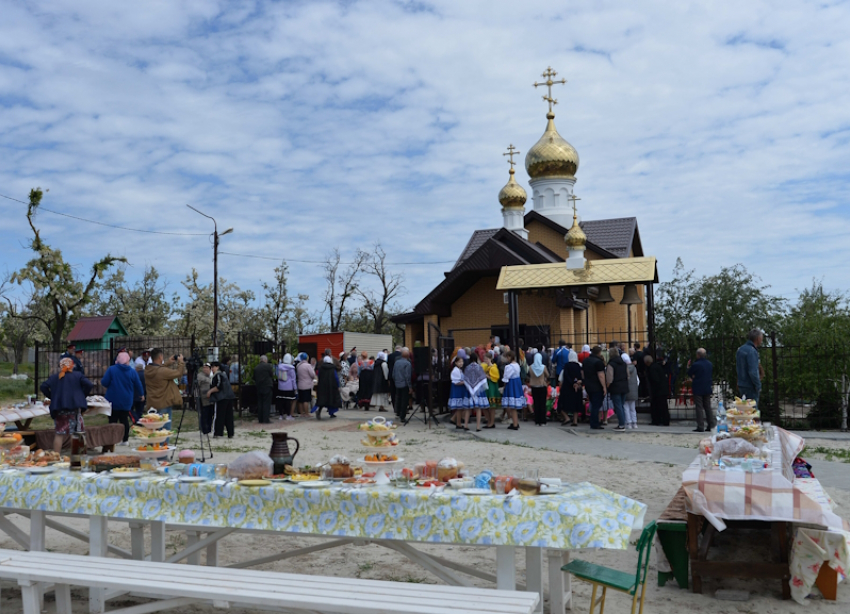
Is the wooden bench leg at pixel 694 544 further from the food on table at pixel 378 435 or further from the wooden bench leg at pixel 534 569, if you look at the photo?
the food on table at pixel 378 435

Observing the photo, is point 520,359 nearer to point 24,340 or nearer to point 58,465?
point 58,465

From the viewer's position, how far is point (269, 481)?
5031mm

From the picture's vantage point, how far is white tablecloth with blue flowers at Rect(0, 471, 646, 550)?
4.40 metres

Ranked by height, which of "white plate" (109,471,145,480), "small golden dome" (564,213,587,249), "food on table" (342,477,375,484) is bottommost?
"food on table" (342,477,375,484)

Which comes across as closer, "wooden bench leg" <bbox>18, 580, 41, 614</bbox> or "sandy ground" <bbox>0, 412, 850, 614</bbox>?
"wooden bench leg" <bbox>18, 580, 41, 614</bbox>

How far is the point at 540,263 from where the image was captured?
27812mm

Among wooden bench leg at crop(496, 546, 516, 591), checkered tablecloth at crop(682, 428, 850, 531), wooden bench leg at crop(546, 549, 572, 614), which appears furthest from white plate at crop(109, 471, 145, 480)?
checkered tablecloth at crop(682, 428, 850, 531)

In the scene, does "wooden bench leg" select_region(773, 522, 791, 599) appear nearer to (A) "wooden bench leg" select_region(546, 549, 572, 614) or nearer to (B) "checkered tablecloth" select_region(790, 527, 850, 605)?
(B) "checkered tablecloth" select_region(790, 527, 850, 605)

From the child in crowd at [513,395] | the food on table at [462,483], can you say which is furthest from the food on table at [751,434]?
the child in crowd at [513,395]

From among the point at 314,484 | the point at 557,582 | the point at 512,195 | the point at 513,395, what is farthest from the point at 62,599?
the point at 512,195

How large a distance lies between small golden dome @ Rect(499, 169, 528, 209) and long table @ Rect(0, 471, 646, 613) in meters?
30.4

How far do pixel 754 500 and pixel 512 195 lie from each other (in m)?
30.0

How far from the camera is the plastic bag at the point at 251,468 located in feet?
17.0

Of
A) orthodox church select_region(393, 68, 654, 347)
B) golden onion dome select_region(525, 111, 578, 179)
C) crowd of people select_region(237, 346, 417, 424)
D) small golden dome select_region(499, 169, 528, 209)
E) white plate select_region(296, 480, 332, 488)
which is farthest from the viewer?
small golden dome select_region(499, 169, 528, 209)
